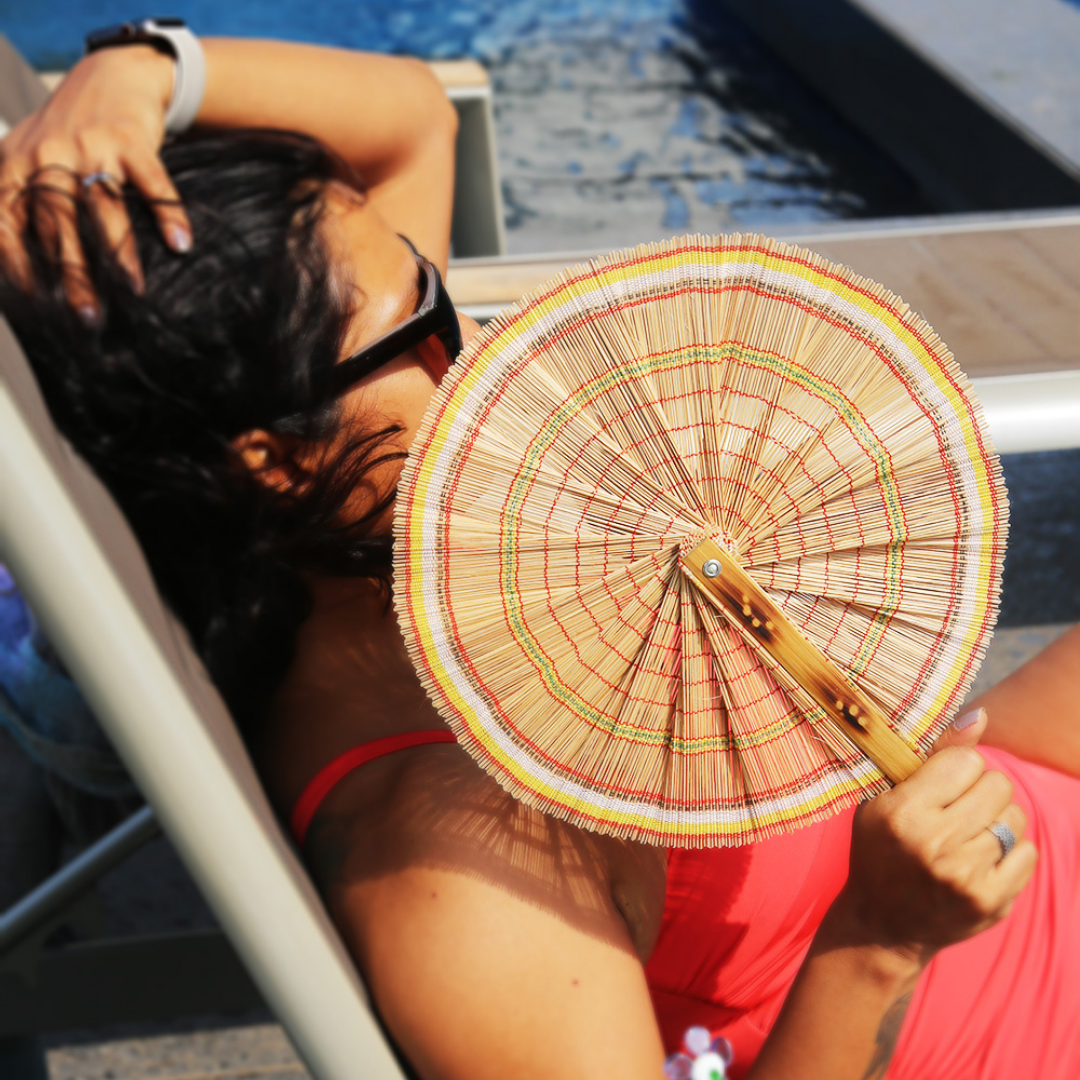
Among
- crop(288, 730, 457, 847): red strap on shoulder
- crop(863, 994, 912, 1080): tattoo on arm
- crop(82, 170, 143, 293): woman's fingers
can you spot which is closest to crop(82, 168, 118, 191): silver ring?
crop(82, 170, 143, 293): woman's fingers

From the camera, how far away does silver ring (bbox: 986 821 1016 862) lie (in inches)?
32.0

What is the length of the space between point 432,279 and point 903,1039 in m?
0.87

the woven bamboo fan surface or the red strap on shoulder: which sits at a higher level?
the woven bamboo fan surface

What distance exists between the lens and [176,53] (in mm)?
1332

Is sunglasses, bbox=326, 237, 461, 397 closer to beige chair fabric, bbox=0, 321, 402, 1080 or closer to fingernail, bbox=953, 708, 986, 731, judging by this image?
beige chair fabric, bbox=0, 321, 402, 1080

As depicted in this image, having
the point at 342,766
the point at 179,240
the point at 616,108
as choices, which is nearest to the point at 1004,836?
the point at 342,766

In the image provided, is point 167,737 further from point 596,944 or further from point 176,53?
point 176,53

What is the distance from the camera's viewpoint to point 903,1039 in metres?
1.09

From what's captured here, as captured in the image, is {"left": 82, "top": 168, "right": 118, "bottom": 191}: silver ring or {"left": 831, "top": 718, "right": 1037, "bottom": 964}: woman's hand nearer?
{"left": 831, "top": 718, "right": 1037, "bottom": 964}: woman's hand

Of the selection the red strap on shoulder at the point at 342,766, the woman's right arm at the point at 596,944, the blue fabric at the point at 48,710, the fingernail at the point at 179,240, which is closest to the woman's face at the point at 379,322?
the fingernail at the point at 179,240

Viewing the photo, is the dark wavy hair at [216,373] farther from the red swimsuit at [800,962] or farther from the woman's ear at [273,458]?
the red swimsuit at [800,962]

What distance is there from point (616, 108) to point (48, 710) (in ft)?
15.4

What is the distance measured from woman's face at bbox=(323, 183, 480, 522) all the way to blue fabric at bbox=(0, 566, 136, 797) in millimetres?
870

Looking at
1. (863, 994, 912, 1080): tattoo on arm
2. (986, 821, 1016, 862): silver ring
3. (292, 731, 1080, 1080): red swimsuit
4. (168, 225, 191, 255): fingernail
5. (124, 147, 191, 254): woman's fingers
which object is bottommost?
(292, 731, 1080, 1080): red swimsuit
